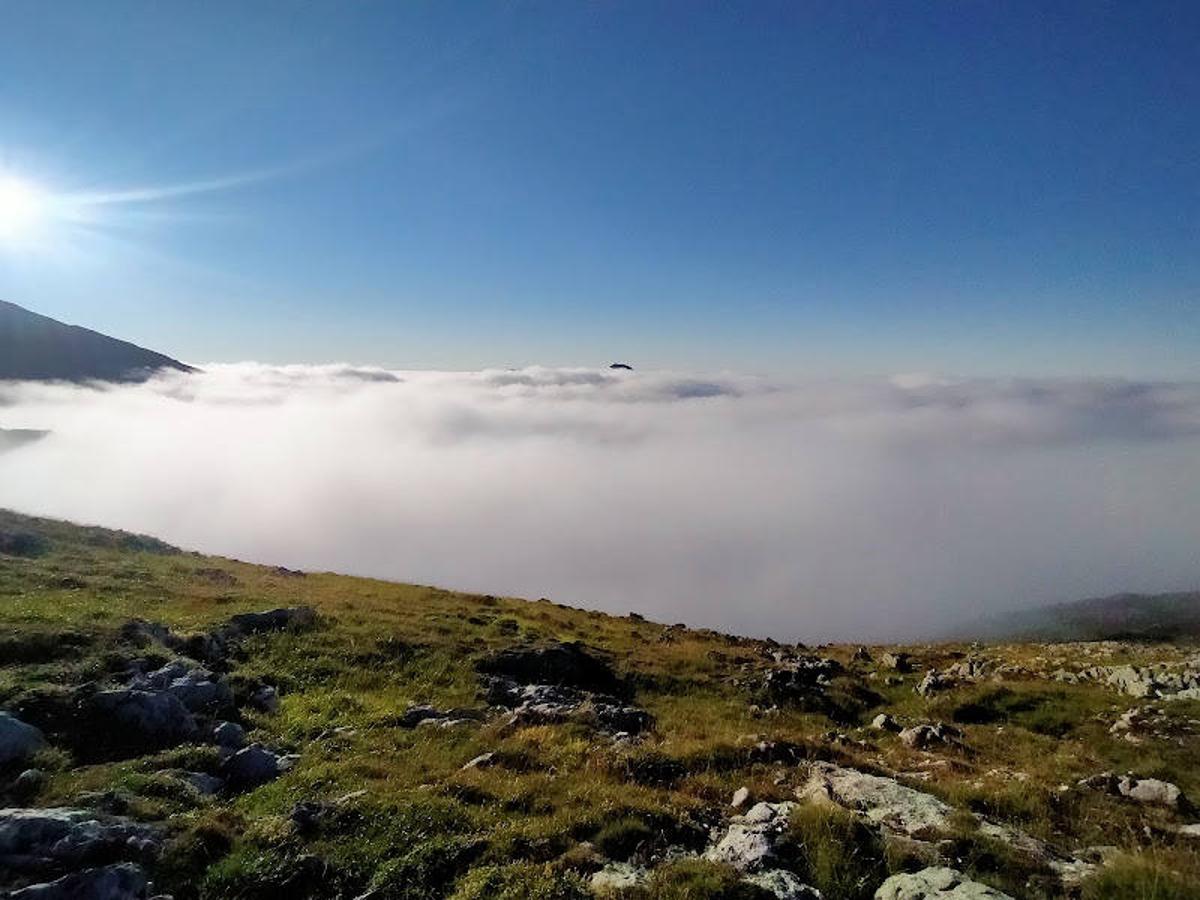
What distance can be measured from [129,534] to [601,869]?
59.3 m

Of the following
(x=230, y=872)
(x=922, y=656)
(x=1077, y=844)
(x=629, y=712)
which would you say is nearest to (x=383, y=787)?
(x=230, y=872)

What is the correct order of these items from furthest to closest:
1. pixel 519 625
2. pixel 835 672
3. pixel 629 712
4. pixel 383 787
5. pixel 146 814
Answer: pixel 519 625 → pixel 835 672 → pixel 629 712 → pixel 383 787 → pixel 146 814

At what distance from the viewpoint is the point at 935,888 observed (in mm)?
11094

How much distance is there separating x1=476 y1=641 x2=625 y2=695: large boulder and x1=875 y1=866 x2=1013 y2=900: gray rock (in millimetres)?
21369

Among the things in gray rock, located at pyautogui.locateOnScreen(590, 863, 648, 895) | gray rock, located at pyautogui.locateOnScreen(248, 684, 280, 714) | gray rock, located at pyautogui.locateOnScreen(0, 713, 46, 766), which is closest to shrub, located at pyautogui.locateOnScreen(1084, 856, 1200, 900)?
gray rock, located at pyautogui.locateOnScreen(590, 863, 648, 895)

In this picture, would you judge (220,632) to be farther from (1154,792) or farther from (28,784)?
(1154,792)

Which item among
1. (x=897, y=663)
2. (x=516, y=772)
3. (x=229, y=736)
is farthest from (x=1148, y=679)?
(x=229, y=736)

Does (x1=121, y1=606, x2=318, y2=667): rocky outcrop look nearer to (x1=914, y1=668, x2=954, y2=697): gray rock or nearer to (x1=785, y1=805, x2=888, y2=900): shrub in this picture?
(x1=785, y1=805, x2=888, y2=900): shrub

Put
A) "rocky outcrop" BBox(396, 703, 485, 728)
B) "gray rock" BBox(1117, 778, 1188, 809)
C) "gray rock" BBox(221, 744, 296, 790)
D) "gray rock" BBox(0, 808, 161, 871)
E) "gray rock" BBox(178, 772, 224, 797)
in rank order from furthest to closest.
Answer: "rocky outcrop" BBox(396, 703, 485, 728)
"gray rock" BBox(1117, 778, 1188, 809)
"gray rock" BBox(221, 744, 296, 790)
"gray rock" BBox(178, 772, 224, 797)
"gray rock" BBox(0, 808, 161, 871)

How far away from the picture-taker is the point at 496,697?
2750 centimetres

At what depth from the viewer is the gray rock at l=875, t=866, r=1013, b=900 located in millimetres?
10774

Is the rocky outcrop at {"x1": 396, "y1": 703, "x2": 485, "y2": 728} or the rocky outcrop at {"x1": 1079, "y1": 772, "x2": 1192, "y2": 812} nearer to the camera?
the rocky outcrop at {"x1": 1079, "y1": 772, "x2": 1192, "y2": 812}

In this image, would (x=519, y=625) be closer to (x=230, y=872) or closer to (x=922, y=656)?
(x=922, y=656)

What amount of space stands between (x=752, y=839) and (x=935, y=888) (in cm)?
302
